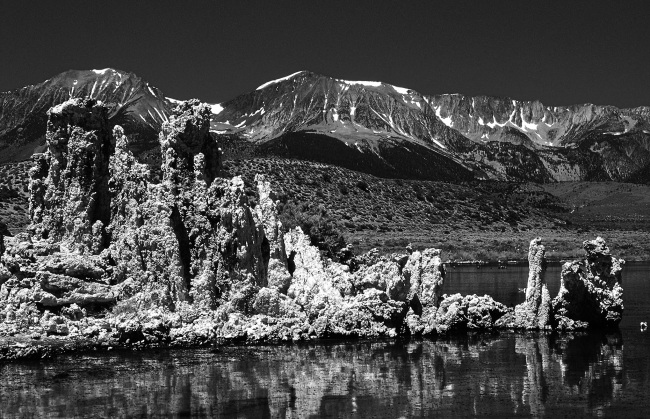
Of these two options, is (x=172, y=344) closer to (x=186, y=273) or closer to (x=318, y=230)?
(x=186, y=273)

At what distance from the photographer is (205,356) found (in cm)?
4350

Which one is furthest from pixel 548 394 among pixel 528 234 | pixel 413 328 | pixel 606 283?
pixel 528 234

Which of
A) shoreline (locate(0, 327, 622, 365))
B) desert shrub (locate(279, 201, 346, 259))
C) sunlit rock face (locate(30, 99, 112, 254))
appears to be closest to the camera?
shoreline (locate(0, 327, 622, 365))

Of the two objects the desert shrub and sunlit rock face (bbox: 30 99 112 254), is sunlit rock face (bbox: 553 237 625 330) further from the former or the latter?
sunlit rock face (bbox: 30 99 112 254)

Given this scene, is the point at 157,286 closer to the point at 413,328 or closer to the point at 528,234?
the point at 413,328

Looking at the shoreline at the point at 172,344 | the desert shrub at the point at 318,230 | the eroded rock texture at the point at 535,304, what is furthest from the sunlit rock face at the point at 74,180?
the eroded rock texture at the point at 535,304

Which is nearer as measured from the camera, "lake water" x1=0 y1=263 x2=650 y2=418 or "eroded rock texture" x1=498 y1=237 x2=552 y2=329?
"lake water" x1=0 y1=263 x2=650 y2=418

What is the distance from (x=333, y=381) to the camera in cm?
3850

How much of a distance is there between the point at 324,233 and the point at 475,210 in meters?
110

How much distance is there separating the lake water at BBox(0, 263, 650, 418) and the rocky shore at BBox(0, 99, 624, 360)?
194cm

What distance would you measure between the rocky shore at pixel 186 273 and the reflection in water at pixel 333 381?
2.24 m

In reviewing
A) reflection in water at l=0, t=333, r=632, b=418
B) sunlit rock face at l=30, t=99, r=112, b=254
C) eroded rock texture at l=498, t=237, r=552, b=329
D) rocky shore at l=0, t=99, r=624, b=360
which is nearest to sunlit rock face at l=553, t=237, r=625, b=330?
rocky shore at l=0, t=99, r=624, b=360

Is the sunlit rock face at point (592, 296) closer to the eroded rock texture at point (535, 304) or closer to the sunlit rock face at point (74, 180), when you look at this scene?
the eroded rock texture at point (535, 304)

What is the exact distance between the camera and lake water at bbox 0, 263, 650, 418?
33.8 meters
